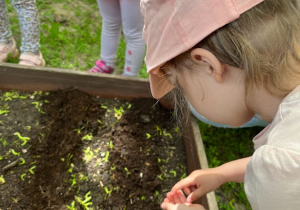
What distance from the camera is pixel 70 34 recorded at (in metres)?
2.77

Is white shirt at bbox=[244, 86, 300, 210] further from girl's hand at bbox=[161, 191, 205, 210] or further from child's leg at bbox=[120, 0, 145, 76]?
child's leg at bbox=[120, 0, 145, 76]

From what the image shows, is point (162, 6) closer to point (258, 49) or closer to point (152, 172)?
point (258, 49)

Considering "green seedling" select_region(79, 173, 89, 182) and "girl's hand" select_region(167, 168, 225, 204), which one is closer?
"girl's hand" select_region(167, 168, 225, 204)

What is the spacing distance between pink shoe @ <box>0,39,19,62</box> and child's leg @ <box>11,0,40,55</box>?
103 millimetres

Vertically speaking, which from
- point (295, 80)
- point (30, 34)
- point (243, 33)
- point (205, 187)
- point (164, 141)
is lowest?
point (164, 141)

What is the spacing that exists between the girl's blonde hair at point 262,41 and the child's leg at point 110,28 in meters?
1.38

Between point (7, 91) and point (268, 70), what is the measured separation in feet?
5.48

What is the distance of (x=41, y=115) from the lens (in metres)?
1.87

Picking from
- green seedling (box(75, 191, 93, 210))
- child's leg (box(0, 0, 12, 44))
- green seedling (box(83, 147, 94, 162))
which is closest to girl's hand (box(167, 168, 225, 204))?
green seedling (box(75, 191, 93, 210))

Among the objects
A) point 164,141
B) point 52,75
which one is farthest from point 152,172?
point 52,75

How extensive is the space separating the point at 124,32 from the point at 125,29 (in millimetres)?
43

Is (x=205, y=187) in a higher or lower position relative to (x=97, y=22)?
higher

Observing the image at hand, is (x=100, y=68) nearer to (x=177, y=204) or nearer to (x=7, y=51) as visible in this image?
(x=7, y=51)

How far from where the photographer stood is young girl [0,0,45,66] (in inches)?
86.2
